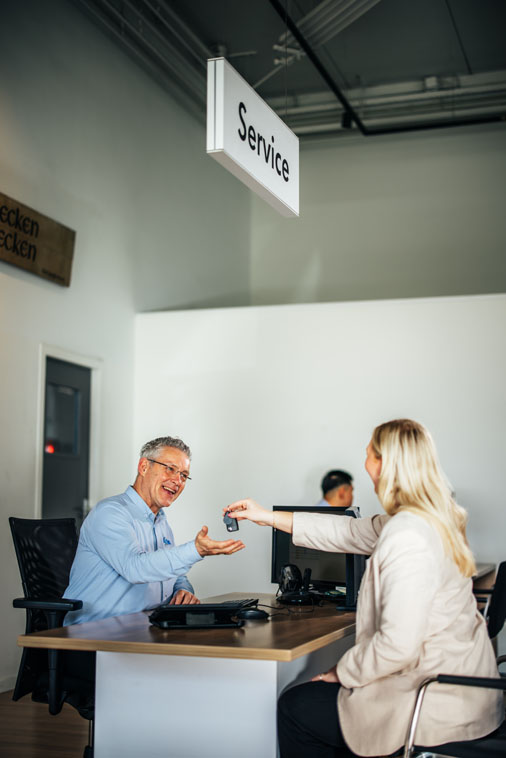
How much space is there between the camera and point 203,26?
749cm

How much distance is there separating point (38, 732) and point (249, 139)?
306cm

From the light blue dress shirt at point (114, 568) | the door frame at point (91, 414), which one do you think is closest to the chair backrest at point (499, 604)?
the light blue dress shirt at point (114, 568)

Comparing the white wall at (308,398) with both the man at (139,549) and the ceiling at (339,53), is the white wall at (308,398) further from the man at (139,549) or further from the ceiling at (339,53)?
the man at (139,549)

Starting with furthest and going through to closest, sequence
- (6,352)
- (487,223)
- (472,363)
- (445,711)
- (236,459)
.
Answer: (487,223)
(236,459)
(472,363)
(6,352)
(445,711)

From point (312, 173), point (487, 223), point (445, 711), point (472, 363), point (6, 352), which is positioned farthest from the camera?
point (312, 173)

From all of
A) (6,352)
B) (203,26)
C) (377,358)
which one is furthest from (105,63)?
(377,358)

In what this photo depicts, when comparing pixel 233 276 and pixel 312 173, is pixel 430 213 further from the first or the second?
pixel 233 276

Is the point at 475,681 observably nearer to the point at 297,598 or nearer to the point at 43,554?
the point at 297,598

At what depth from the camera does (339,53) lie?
7.97 m

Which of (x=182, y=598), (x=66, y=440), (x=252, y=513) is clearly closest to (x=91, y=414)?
(x=66, y=440)

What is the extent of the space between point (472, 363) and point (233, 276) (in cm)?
346

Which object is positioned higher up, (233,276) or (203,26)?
(203,26)

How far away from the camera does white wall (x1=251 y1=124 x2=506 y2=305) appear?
8969 millimetres

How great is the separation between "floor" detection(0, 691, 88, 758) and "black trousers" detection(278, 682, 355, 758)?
1848 millimetres
